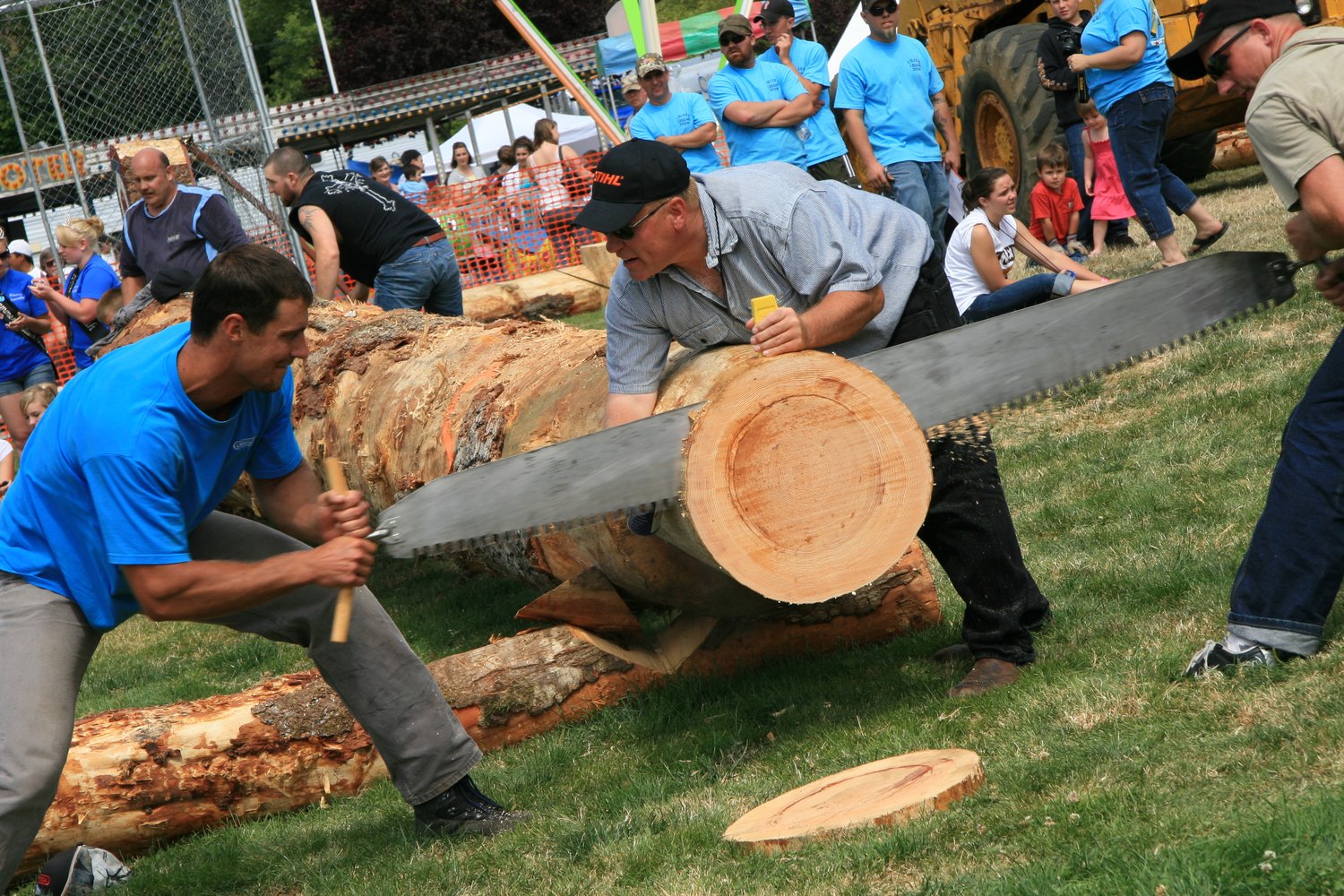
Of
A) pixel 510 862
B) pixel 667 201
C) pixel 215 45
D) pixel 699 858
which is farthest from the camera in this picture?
pixel 215 45

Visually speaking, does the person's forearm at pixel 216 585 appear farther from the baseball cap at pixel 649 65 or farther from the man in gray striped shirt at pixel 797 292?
the baseball cap at pixel 649 65

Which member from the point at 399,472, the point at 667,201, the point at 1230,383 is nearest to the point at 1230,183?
the point at 1230,383

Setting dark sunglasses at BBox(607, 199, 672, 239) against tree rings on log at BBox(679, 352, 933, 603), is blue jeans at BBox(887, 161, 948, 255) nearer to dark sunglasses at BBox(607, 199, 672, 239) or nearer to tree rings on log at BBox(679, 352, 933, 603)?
dark sunglasses at BBox(607, 199, 672, 239)

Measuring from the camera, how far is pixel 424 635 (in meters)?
6.04

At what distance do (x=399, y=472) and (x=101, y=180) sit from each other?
19069 millimetres

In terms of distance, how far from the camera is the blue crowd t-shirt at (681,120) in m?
10.5

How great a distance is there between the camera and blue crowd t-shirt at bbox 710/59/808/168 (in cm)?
930

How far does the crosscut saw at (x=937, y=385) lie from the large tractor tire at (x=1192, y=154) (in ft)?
29.6

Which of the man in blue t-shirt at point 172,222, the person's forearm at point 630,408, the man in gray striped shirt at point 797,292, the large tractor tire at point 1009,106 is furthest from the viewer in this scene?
the large tractor tire at point 1009,106

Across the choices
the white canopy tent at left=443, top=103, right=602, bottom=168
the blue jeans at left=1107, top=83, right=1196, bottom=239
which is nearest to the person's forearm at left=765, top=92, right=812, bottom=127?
the blue jeans at left=1107, top=83, right=1196, bottom=239

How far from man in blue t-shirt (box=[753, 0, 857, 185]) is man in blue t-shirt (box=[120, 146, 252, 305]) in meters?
3.85

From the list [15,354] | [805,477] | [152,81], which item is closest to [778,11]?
[15,354]

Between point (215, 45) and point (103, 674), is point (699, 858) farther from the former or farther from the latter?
point (215, 45)

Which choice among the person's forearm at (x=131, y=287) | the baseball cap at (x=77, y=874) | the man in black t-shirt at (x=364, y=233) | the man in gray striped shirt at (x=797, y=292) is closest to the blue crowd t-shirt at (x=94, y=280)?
the person's forearm at (x=131, y=287)
